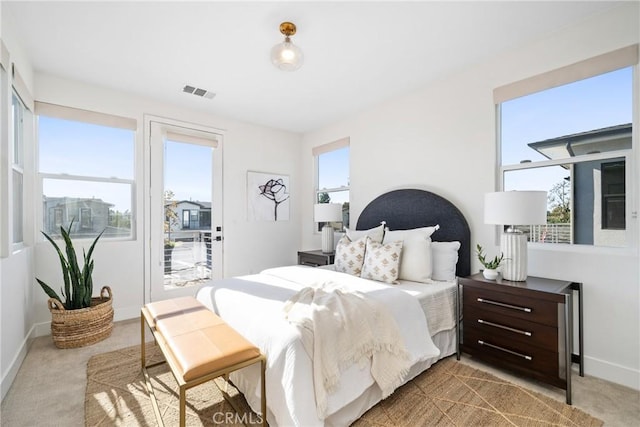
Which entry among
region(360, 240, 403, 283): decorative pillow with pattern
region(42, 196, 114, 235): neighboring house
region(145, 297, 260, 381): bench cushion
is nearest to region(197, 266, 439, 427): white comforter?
region(145, 297, 260, 381): bench cushion

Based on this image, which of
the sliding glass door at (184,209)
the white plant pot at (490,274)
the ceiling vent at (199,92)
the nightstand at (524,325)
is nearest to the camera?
the nightstand at (524,325)

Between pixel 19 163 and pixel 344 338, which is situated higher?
pixel 19 163

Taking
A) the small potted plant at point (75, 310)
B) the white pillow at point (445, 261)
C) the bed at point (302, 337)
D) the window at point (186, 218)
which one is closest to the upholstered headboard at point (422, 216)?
the bed at point (302, 337)

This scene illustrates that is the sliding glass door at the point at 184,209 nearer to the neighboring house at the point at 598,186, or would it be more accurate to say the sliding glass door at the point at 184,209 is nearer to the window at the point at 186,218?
the window at the point at 186,218

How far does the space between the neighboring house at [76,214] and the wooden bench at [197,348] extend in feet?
6.29

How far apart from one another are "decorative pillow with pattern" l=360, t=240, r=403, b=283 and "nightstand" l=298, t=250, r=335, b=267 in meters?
0.94

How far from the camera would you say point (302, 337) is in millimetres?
1534

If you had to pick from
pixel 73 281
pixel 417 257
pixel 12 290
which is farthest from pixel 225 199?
pixel 417 257

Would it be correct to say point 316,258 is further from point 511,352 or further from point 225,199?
point 511,352

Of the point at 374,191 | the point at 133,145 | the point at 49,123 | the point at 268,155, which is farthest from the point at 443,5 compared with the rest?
the point at 49,123

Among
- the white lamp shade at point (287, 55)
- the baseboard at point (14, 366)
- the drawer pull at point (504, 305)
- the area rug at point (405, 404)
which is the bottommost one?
the area rug at point (405, 404)

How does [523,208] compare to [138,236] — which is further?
[138,236]

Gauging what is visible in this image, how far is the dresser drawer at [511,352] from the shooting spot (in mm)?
1951

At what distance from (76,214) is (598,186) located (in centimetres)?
486
